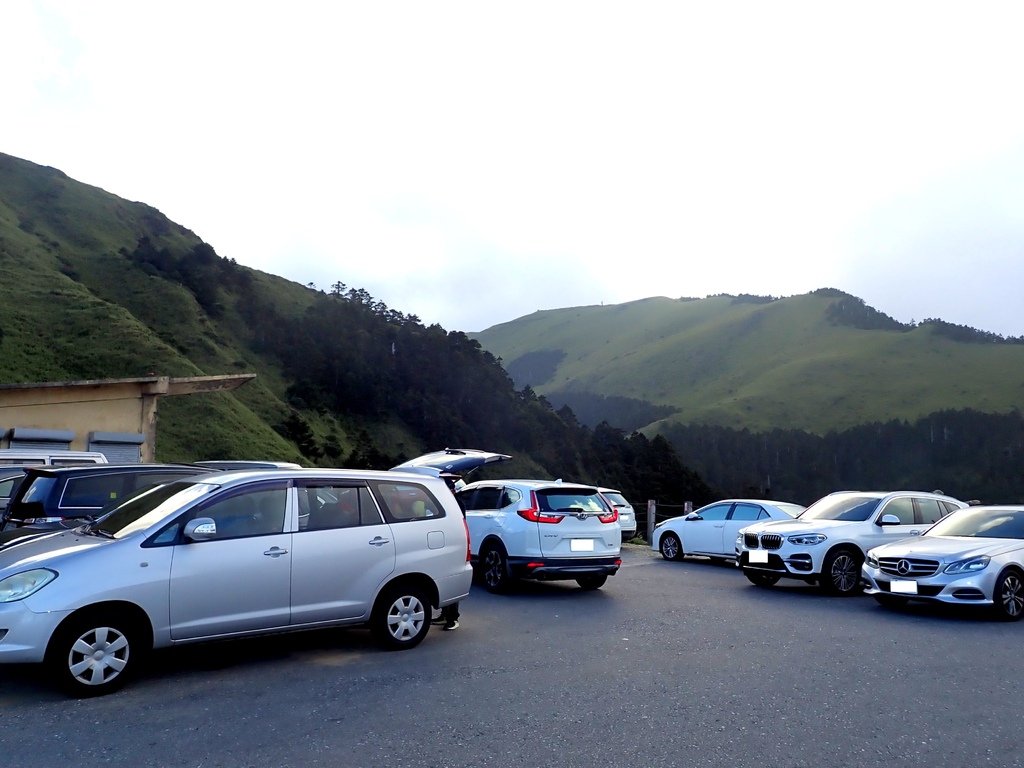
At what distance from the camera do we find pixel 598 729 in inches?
231

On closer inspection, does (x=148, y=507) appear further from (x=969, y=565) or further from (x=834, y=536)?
(x=834, y=536)

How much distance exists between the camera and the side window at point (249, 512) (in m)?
7.34

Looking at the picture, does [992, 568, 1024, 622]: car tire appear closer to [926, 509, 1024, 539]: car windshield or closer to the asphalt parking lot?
the asphalt parking lot

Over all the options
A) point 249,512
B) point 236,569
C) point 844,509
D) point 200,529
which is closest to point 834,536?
point 844,509

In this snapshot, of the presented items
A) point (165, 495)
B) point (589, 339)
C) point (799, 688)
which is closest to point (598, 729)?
point (799, 688)

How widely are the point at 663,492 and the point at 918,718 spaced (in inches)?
2188

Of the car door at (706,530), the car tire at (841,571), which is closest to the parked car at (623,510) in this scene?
the car door at (706,530)

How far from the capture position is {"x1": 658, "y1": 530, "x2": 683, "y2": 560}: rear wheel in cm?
1845

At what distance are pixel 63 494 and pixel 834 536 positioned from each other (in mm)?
10403

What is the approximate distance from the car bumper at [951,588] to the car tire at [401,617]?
6.19 metres

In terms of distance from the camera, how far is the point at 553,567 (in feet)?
39.2

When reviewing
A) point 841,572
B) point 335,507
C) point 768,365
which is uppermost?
point 768,365

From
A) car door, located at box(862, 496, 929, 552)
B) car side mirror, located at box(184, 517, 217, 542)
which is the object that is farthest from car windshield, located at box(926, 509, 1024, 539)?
car side mirror, located at box(184, 517, 217, 542)

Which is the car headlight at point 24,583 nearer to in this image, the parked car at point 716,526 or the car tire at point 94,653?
the car tire at point 94,653
